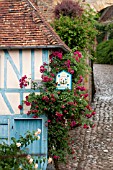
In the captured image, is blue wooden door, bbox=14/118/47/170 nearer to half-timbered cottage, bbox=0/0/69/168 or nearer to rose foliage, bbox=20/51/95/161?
half-timbered cottage, bbox=0/0/69/168

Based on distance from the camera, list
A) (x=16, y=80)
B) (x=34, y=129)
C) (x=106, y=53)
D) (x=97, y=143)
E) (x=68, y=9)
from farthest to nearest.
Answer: (x=106, y=53) < (x=68, y=9) < (x=97, y=143) < (x=34, y=129) < (x=16, y=80)

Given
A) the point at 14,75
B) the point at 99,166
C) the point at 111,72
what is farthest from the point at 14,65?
the point at 111,72

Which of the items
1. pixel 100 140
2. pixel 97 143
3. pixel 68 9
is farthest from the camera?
pixel 68 9

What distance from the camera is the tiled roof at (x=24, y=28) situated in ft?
25.8

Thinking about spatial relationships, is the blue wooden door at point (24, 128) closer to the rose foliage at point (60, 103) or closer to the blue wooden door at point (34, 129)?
the blue wooden door at point (34, 129)

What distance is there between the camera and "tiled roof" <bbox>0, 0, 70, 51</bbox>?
25.8 feet

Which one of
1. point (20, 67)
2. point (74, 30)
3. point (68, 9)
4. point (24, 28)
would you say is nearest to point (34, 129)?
point (20, 67)

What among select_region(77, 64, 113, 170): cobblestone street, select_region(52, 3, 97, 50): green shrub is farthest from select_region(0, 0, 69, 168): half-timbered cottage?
select_region(52, 3, 97, 50): green shrub

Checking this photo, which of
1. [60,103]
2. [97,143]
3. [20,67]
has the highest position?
[20,67]

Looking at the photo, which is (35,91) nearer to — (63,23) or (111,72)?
(63,23)

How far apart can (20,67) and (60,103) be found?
1.13 metres

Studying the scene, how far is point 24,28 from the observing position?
8.27m

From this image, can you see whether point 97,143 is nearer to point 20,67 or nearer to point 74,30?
point 74,30

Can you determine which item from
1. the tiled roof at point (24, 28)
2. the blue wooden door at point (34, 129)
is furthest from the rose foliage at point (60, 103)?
the tiled roof at point (24, 28)
